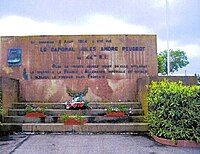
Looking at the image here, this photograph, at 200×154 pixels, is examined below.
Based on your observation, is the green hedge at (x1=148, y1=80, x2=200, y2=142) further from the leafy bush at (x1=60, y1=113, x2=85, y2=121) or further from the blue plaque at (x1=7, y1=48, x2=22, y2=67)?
the blue plaque at (x1=7, y1=48, x2=22, y2=67)

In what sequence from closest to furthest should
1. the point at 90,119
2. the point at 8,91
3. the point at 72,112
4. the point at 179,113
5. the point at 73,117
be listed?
the point at 179,113 → the point at 73,117 → the point at 90,119 → the point at 72,112 → the point at 8,91

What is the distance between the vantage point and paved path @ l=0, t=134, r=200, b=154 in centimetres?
752

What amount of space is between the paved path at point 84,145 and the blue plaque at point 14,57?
456 cm

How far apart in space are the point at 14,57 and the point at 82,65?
2.61m

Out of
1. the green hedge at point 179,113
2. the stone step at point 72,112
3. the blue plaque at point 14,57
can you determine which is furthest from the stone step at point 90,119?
the blue plaque at point 14,57

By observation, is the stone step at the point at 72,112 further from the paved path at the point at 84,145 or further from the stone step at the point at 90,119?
the paved path at the point at 84,145

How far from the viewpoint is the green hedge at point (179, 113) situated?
26.3 ft

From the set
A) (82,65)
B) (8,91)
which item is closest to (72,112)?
(8,91)

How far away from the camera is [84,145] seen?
8133 millimetres

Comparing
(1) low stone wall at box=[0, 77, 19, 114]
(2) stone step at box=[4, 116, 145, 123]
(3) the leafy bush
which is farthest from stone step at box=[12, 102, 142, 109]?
(3) the leafy bush

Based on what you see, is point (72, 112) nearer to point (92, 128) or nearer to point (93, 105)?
point (93, 105)

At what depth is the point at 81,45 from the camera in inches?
526

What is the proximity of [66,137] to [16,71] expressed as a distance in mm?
5012

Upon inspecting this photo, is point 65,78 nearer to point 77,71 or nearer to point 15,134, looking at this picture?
point 77,71
